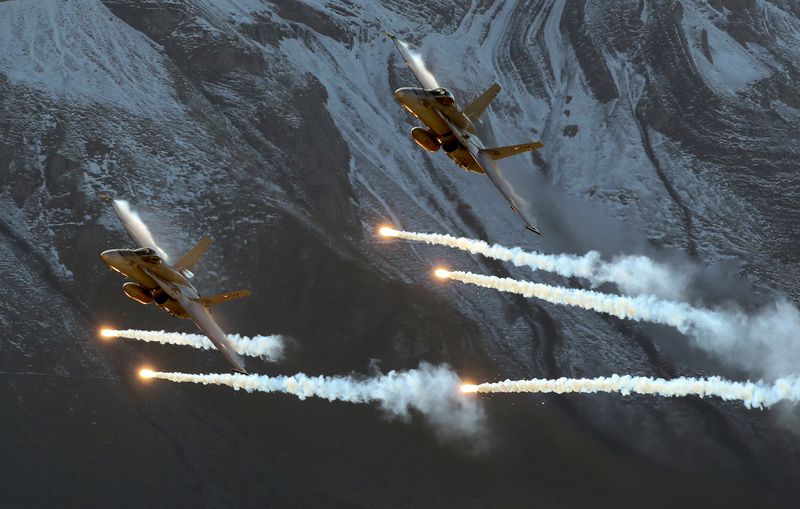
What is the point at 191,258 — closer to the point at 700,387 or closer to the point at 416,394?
the point at 700,387

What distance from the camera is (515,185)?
196 metres

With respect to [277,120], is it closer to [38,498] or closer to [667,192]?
[667,192]

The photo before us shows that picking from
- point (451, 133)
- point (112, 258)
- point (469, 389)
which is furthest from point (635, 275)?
point (112, 258)

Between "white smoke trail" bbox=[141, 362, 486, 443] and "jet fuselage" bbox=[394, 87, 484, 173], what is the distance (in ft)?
205

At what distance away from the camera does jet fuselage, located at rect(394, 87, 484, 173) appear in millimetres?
84062

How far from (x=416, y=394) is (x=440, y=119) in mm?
74933

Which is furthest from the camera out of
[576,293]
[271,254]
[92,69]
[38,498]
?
[92,69]

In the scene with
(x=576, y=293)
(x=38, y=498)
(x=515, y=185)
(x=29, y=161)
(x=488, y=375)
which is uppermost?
(x=576, y=293)

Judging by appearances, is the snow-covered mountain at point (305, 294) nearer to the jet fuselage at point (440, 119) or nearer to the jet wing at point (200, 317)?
the jet wing at point (200, 317)

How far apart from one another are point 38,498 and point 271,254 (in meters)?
50.0

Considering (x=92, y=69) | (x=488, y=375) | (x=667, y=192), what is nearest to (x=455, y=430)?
(x=488, y=375)

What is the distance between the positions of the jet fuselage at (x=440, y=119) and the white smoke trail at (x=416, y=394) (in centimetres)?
6250

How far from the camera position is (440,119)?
3339 inches

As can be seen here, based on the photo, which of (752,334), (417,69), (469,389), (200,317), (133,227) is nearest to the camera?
(200,317)
